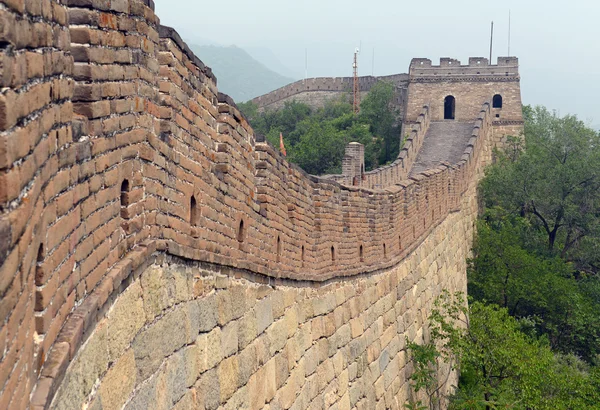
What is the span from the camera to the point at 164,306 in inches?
166

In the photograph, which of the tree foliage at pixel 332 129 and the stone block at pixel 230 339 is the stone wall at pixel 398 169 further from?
the stone block at pixel 230 339

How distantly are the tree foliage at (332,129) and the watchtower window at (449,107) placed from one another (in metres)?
2.23

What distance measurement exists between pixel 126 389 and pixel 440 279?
43.8ft

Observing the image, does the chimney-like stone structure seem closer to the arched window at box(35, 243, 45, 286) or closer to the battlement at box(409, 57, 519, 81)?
the battlement at box(409, 57, 519, 81)

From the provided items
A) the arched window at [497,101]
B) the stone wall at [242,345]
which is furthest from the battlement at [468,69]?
the stone wall at [242,345]

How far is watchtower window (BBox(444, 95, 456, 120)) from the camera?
122 ft

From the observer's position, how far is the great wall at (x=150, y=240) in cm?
A: 252

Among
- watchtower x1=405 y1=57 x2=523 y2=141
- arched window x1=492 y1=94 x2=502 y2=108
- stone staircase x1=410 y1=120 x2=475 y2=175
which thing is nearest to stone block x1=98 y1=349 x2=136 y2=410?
stone staircase x1=410 y1=120 x2=475 y2=175

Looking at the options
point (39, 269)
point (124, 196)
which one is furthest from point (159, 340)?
point (39, 269)

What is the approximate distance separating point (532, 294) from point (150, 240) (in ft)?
67.6

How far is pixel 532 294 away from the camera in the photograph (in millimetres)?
23406

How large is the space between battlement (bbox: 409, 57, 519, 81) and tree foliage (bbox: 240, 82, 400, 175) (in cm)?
185

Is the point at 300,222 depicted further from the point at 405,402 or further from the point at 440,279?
the point at 440,279

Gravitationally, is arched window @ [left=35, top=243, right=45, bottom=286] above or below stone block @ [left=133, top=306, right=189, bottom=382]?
above
